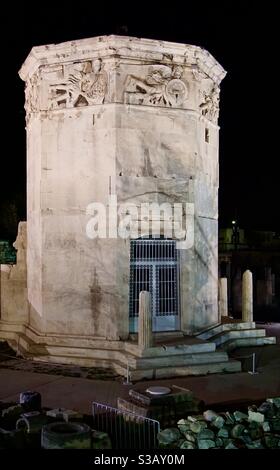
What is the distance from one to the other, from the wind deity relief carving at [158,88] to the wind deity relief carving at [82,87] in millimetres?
764

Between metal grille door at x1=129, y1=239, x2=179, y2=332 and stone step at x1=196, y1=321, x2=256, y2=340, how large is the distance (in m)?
0.93

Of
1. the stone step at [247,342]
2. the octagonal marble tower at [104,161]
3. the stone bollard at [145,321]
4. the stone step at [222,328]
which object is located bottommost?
the stone step at [247,342]

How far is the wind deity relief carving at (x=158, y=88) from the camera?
15.6m

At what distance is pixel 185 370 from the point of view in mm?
14109

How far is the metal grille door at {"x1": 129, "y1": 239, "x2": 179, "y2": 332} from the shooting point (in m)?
16.1

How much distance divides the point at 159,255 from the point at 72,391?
5.31 m

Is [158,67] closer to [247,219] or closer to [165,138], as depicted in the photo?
[165,138]

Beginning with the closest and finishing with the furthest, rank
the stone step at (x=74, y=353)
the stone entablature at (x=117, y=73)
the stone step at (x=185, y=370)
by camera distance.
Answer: the stone step at (x=185, y=370) < the stone step at (x=74, y=353) < the stone entablature at (x=117, y=73)

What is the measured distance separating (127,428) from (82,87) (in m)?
9.86

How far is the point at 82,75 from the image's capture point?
51.7 feet

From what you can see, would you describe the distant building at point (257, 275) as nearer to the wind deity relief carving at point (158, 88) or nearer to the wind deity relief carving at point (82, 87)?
the wind deity relief carving at point (158, 88)

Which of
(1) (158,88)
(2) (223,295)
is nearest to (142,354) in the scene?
(2) (223,295)

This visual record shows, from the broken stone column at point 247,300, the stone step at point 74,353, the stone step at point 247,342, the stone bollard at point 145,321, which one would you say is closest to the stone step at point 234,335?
the stone step at point 247,342

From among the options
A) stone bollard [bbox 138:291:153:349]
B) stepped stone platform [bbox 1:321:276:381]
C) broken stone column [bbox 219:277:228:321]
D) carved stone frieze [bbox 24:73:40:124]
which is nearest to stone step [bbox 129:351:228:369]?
stepped stone platform [bbox 1:321:276:381]
